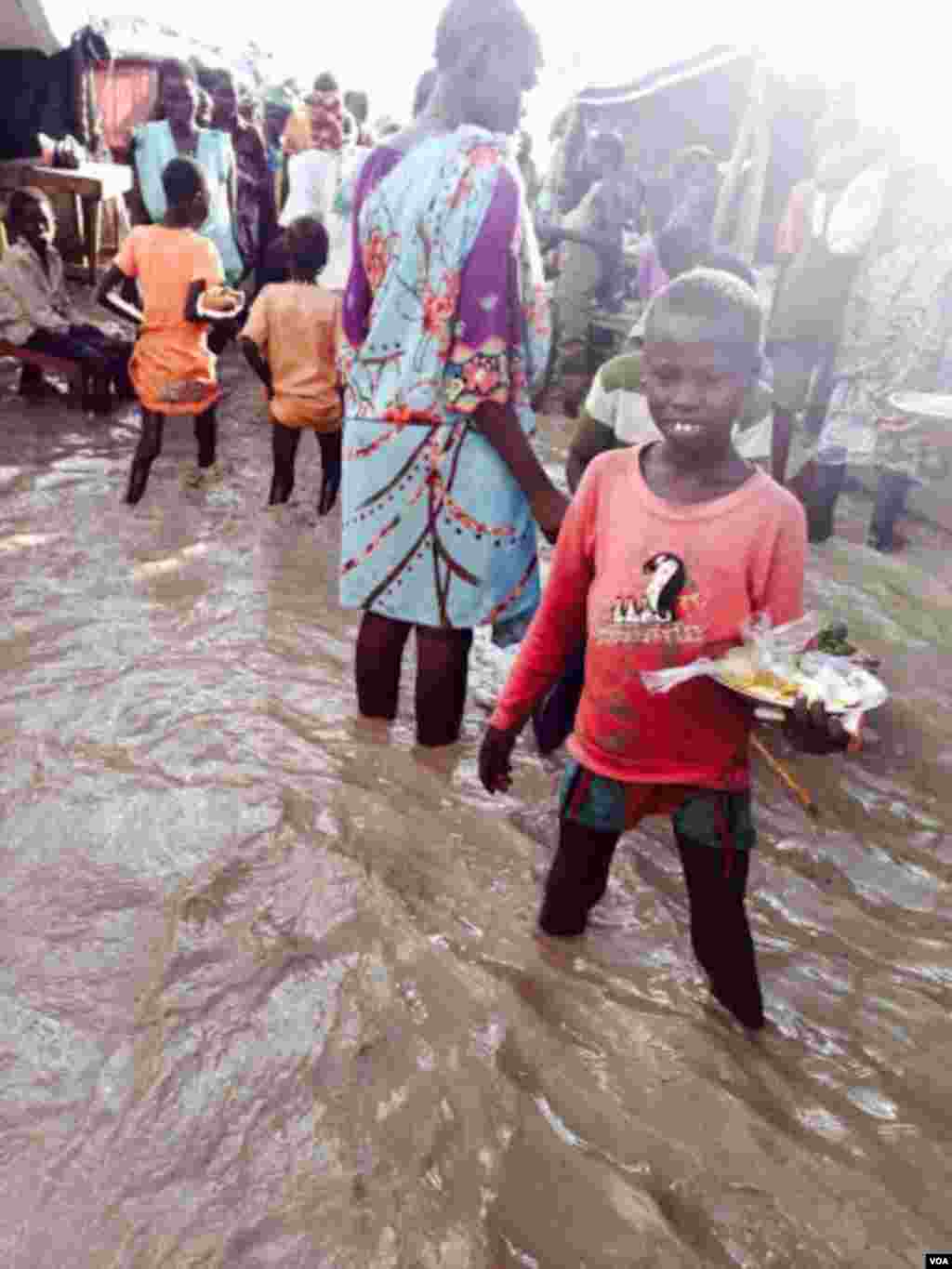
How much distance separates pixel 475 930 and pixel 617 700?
2.39 ft

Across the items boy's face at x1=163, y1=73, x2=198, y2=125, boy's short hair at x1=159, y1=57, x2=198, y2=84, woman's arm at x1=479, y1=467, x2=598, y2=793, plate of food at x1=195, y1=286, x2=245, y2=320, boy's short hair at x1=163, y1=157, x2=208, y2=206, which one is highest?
boy's short hair at x1=159, y1=57, x2=198, y2=84

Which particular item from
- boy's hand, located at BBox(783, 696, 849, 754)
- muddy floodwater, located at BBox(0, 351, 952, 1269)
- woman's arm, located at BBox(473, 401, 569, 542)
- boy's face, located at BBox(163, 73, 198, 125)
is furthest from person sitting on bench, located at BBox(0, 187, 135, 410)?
boy's hand, located at BBox(783, 696, 849, 754)

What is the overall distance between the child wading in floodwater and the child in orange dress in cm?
340

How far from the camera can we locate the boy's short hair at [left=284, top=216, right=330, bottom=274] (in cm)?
459

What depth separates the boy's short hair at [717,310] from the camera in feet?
5.34

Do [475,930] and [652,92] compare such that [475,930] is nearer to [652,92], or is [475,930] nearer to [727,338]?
[727,338]

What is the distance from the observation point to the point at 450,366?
233cm

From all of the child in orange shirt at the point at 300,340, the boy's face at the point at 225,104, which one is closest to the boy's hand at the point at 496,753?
the child in orange shirt at the point at 300,340

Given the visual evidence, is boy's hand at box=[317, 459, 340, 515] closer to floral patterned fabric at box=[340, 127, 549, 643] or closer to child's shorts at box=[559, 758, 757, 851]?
floral patterned fabric at box=[340, 127, 549, 643]

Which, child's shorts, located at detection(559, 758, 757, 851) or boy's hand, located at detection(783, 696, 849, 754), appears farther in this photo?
child's shorts, located at detection(559, 758, 757, 851)

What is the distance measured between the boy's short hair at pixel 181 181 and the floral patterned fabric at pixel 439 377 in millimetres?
2481

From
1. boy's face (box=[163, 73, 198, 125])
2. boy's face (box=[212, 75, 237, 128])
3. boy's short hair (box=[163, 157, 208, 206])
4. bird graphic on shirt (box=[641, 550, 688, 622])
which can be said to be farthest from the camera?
boy's face (box=[212, 75, 237, 128])

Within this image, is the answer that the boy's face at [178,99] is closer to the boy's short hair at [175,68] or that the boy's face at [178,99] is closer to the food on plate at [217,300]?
the boy's short hair at [175,68]

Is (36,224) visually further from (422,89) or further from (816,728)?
(816,728)
